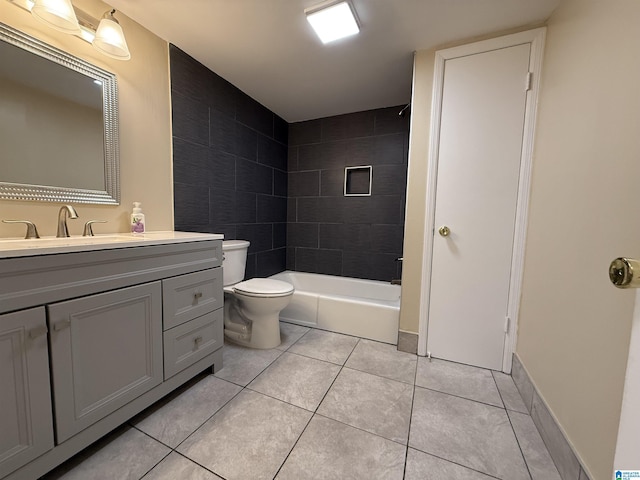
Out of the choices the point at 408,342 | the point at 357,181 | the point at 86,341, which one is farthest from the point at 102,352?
the point at 357,181

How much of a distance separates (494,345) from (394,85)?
6.87ft

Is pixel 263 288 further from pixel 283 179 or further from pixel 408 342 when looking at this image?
pixel 283 179

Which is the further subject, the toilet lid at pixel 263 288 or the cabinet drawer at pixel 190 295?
the toilet lid at pixel 263 288

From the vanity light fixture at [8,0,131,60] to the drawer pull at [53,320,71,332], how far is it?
1300 mm

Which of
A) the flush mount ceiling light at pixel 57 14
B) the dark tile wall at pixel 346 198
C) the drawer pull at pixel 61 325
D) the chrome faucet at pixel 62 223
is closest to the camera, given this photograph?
the drawer pull at pixel 61 325


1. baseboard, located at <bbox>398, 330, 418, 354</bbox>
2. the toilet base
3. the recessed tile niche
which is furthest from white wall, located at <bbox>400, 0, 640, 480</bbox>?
the toilet base

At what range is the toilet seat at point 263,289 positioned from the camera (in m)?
1.79

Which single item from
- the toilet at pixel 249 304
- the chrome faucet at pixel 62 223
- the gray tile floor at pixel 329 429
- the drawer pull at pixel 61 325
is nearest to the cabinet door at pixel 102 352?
the drawer pull at pixel 61 325

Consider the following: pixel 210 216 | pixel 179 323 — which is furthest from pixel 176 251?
pixel 210 216

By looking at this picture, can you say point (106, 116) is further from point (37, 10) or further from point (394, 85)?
point (394, 85)

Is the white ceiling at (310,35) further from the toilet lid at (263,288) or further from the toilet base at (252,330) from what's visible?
the toilet base at (252,330)

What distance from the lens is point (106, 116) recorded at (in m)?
1.42

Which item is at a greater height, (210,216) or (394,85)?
(394,85)

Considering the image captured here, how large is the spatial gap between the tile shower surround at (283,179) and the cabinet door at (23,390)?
3.65ft
